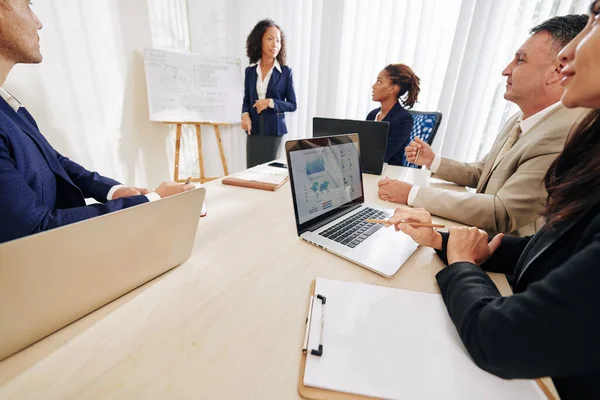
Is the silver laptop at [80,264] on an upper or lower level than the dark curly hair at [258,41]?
lower

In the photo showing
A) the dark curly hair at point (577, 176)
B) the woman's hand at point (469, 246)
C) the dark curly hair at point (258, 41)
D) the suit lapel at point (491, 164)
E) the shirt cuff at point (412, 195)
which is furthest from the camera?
the dark curly hair at point (258, 41)

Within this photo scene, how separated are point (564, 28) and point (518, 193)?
2.12 feet

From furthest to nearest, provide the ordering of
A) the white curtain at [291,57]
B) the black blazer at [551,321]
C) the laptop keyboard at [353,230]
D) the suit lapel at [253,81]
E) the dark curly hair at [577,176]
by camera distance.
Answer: the suit lapel at [253,81] → the white curtain at [291,57] → the laptop keyboard at [353,230] → the dark curly hair at [577,176] → the black blazer at [551,321]

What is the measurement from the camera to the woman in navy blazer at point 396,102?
1.79 metres

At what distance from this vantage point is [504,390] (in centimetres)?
35

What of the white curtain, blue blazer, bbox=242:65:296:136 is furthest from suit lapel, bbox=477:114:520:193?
blue blazer, bbox=242:65:296:136

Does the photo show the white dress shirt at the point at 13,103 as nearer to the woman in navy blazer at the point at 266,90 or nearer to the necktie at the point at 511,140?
the necktie at the point at 511,140

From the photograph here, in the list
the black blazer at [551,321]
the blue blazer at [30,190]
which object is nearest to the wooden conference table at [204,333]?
the black blazer at [551,321]

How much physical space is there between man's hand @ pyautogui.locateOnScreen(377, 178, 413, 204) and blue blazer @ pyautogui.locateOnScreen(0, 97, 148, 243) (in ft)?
2.86

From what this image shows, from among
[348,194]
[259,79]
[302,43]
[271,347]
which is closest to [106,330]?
[271,347]

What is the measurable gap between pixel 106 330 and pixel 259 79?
2470 millimetres

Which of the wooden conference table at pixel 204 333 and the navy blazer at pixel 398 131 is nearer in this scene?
the wooden conference table at pixel 204 333

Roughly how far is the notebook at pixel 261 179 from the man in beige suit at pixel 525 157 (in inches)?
18.7

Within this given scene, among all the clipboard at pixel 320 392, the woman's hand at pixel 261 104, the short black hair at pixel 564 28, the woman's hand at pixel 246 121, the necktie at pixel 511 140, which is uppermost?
the short black hair at pixel 564 28
